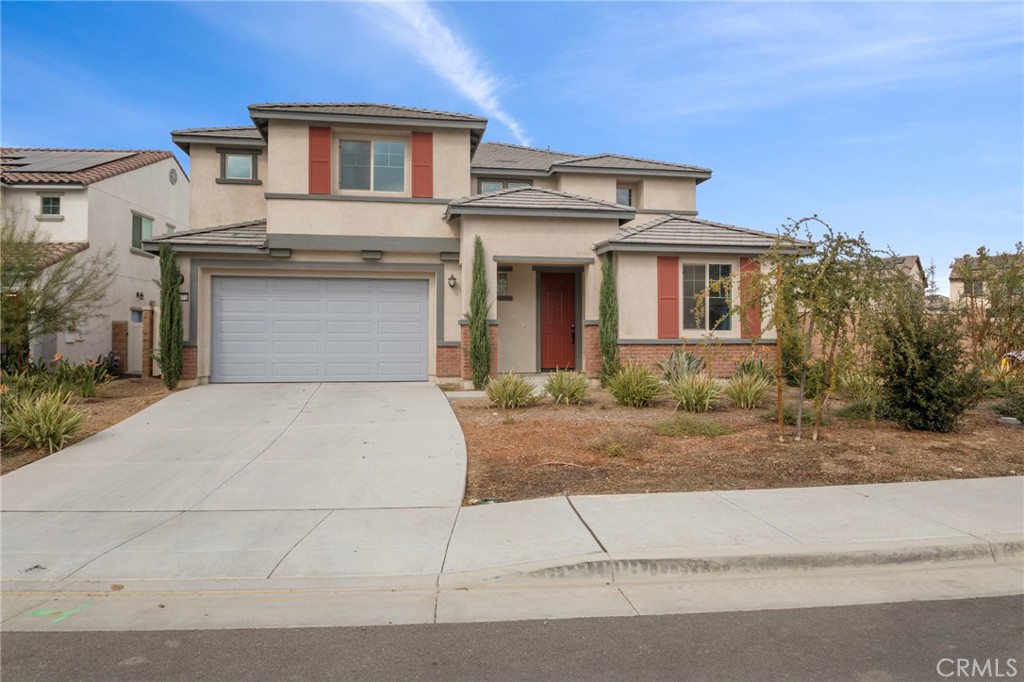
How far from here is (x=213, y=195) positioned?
18562mm

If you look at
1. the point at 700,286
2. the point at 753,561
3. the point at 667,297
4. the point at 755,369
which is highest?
the point at 700,286

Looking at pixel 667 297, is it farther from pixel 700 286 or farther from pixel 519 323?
pixel 519 323

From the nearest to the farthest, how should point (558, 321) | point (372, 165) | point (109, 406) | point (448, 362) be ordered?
point (109, 406) < point (448, 362) < point (372, 165) < point (558, 321)

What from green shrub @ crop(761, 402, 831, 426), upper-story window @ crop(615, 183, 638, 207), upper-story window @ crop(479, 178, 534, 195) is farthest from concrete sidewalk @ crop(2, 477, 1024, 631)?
upper-story window @ crop(615, 183, 638, 207)

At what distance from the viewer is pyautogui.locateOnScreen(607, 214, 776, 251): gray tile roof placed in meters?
15.6

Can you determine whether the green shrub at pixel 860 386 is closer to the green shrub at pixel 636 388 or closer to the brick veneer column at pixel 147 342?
the green shrub at pixel 636 388

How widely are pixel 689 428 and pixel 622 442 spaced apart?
4.73ft

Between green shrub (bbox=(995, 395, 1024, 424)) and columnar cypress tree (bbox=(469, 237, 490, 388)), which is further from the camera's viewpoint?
columnar cypress tree (bbox=(469, 237, 490, 388))

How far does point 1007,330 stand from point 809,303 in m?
8.39

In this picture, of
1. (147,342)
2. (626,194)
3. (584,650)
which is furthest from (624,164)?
(584,650)

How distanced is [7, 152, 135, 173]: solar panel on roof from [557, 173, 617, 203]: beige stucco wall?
14.8 metres

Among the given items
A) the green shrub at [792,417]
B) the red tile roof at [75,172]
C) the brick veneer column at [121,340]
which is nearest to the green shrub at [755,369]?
the green shrub at [792,417]

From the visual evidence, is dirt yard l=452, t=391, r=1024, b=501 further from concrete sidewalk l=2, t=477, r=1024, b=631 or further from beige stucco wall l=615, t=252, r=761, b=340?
beige stucco wall l=615, t=252, r=761, b=340

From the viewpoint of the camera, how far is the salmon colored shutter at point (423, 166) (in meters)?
16.1
